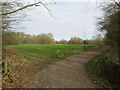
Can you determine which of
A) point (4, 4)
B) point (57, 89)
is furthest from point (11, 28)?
point (57, 89)

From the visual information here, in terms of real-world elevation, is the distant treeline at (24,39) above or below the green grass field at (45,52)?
above

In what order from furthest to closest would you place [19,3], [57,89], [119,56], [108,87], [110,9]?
[110,9] < [19,3] < [119,56] < [108,87] < [57,89]

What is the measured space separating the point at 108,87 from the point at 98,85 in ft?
1.43

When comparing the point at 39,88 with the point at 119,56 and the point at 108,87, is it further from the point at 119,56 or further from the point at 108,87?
the point at 119,56

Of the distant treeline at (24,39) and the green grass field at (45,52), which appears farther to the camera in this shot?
the green grass field at (45,52)

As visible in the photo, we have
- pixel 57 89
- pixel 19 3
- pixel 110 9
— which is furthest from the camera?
pixel 110 9

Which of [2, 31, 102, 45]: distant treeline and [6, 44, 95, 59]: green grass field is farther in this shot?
[6, 44, 95, 59]: green grass field

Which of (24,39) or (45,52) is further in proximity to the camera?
(45,52)

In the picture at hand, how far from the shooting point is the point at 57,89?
3.93 meters

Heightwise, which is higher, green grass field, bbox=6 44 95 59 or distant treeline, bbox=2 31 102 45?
distant treeline, bbox=2 31 102 45

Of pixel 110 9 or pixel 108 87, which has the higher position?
pixel 110 9

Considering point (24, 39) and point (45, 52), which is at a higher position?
point (24, 39)

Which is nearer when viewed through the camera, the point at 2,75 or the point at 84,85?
the point at 84,85

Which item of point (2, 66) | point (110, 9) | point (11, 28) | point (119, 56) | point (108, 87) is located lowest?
point (108, 87)
